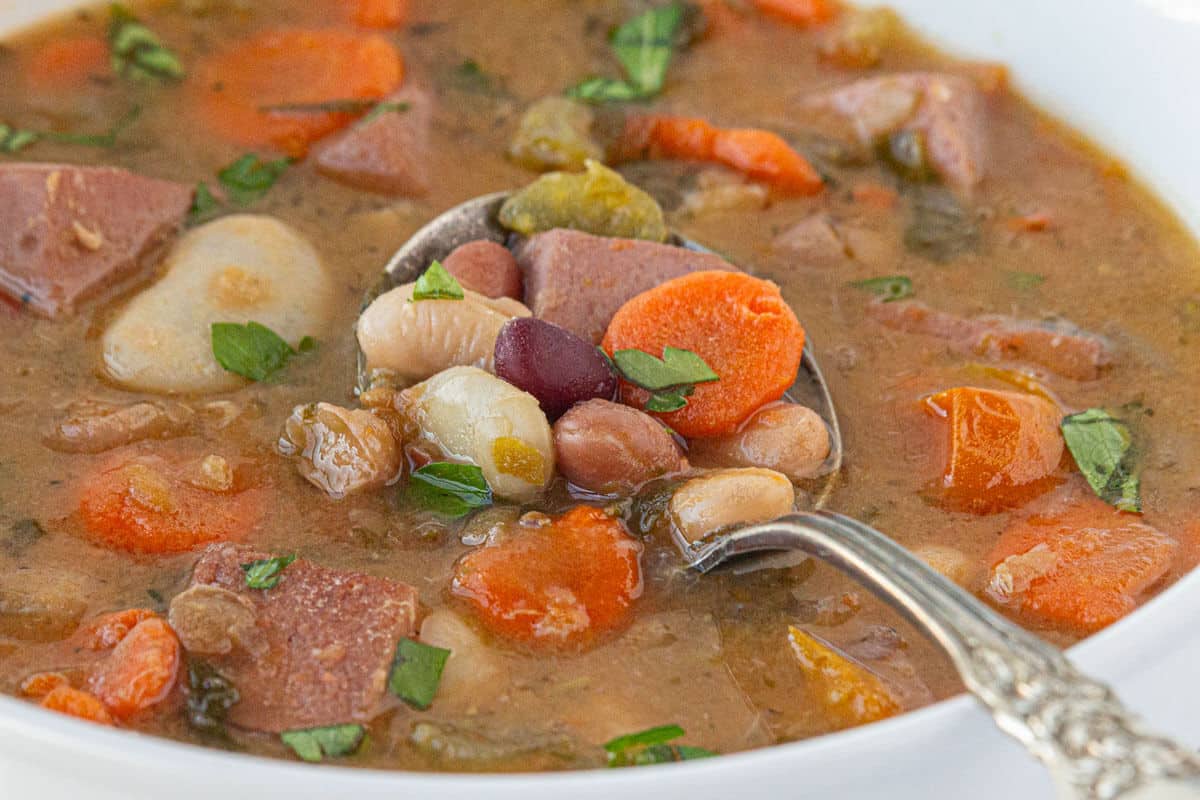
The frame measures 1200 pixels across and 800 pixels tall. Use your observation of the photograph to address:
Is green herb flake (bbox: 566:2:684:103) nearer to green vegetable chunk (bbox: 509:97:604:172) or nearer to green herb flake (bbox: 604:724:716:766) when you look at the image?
green vegetable chunk (bbox: 509:97:604:172)

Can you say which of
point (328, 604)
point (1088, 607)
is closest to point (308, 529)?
point (328, 604)

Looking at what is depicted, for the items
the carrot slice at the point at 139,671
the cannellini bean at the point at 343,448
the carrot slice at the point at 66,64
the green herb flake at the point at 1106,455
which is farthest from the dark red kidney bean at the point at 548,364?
the carrot slice at the point at 66,64

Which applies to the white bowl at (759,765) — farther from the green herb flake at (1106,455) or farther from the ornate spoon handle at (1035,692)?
the green herb flake at (1106,455)

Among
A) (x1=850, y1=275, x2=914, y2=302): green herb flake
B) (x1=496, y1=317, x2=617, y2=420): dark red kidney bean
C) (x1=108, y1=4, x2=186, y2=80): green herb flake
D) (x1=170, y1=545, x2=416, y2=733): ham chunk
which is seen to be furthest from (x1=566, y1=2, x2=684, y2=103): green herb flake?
(x1=170, y1=545, x2=416, y2=733): ham chunk

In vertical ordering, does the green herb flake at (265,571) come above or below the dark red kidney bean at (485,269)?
below

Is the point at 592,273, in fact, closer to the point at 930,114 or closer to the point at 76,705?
the point at 930,114

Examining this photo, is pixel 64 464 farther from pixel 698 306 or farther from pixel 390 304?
pixel 698 306

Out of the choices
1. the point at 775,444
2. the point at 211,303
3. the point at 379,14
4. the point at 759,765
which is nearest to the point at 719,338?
the point at 775,444
